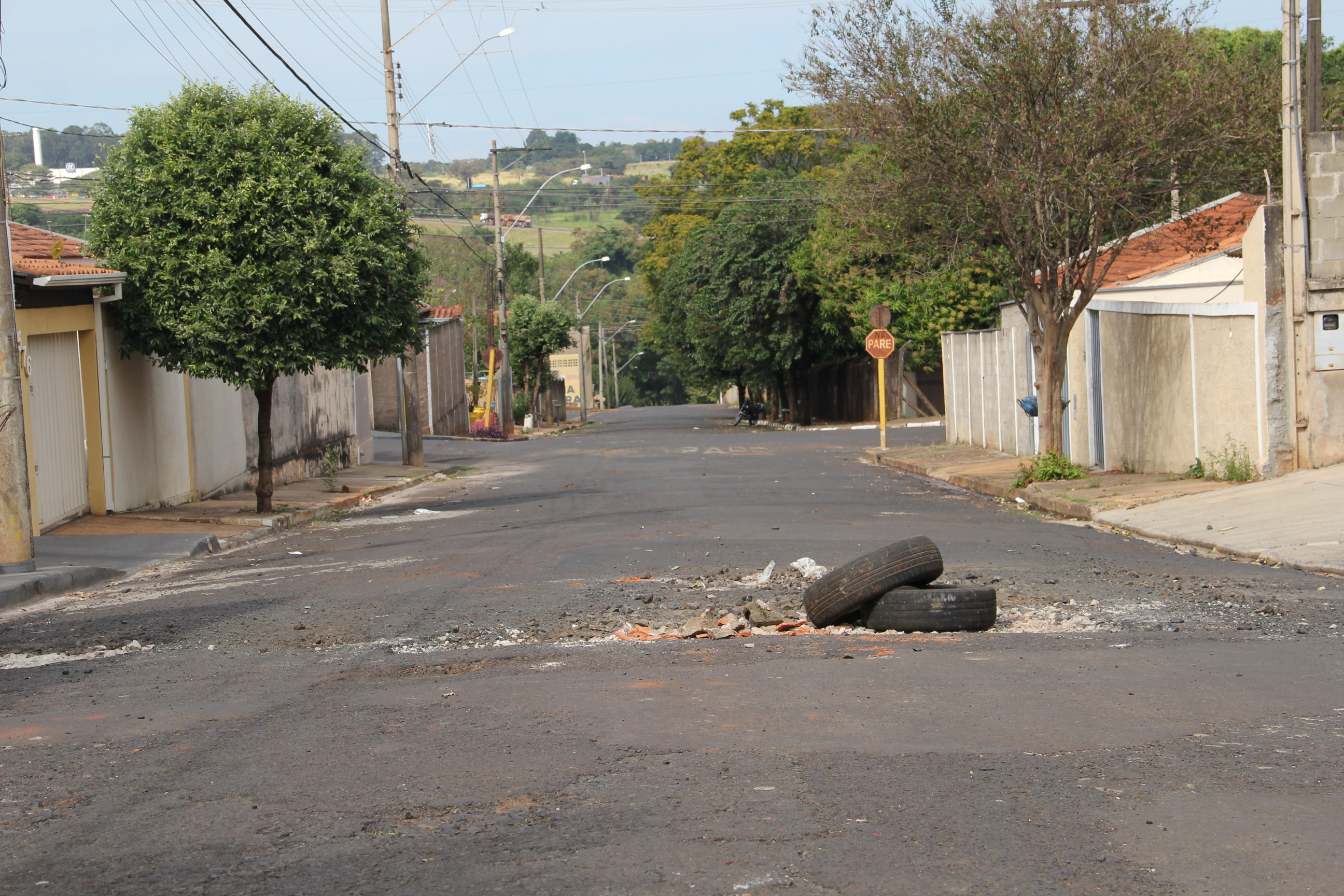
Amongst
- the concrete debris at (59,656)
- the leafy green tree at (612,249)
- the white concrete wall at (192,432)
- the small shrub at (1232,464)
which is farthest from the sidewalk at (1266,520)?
the leafy green tree at (612,249)

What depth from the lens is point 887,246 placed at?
18562 mm

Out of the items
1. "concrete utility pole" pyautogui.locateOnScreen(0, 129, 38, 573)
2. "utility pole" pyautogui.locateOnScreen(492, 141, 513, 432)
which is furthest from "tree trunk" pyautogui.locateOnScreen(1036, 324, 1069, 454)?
"utility pole" pyautogui.locateOnScreen(492, 141, 513, 432)

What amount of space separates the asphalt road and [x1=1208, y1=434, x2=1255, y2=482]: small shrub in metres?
4.77

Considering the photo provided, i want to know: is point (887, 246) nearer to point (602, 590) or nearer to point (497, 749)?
point (602, 590)

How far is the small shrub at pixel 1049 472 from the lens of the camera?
704 inches

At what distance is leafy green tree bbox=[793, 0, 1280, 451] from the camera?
16.1m

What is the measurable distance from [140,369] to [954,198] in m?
11.9

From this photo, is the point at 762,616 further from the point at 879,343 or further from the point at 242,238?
the point at 879,343

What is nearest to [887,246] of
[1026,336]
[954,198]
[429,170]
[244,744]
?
[954,198]

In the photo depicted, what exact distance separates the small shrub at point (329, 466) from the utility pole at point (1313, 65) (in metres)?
16.1

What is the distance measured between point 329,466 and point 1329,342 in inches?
628

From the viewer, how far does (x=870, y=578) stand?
7.94 metres

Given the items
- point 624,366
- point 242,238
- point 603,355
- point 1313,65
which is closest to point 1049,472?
point 1313,65

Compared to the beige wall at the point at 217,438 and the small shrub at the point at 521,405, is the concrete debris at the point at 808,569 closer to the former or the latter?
the beige wall at the point at 217,438
